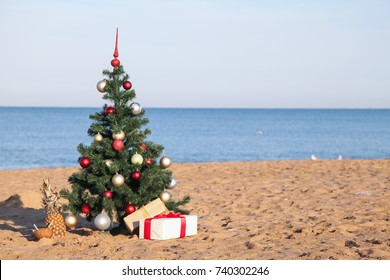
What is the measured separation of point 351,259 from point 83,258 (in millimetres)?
3207

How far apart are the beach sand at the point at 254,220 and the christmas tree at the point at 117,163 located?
1.66ft

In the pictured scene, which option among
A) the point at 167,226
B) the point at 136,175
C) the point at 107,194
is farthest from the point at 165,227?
the point at 107,194

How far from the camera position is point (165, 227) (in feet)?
29.2

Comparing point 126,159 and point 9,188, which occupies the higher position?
point 126,159

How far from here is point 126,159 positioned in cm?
936

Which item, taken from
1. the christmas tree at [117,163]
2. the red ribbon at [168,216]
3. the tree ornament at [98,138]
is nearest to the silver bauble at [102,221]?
the christmas tree at [117,163]

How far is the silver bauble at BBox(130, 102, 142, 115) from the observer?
9.36 metres

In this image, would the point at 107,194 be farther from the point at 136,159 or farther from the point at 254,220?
the point at 254,220

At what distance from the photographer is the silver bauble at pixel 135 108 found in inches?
368

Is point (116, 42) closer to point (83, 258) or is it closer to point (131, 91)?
point (131, 91)

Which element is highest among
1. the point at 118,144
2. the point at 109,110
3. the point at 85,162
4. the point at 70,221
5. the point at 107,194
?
the point at 109,110

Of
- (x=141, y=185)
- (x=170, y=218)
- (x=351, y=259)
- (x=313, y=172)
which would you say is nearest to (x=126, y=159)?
(x=141, y=185)

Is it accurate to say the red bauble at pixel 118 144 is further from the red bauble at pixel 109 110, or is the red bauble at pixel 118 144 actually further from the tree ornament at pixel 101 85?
the tree ornament at pixel 101 85

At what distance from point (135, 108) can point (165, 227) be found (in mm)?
1755
